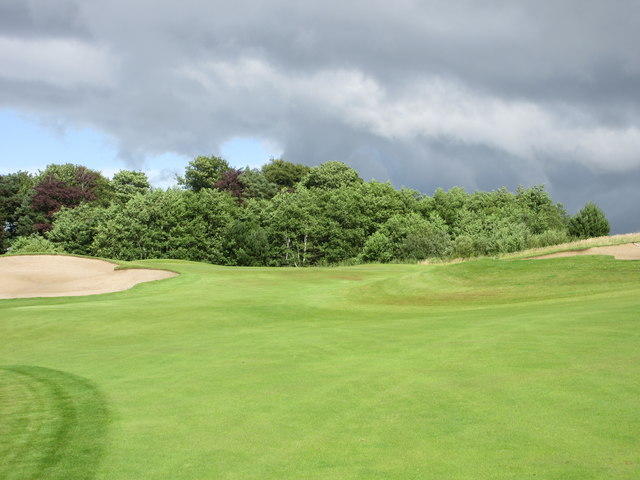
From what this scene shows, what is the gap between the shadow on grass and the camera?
6.02 m

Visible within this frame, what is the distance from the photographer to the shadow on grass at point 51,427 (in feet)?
19.7

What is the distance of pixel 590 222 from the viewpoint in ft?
204

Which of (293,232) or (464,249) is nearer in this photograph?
(464,249)

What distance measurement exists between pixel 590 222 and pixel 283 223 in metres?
35.1

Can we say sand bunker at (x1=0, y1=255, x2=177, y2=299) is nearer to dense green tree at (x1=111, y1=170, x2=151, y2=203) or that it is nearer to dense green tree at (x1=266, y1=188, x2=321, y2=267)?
dense green tree at (x1=266, y1=188, x2=321, y2=267)

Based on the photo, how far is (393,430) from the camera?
21.2 feet

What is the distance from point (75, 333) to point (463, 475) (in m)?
15.1

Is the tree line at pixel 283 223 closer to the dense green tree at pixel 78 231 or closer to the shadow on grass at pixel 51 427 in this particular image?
the dense green tree at pixel 78 231

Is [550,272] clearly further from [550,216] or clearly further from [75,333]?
[550,216]

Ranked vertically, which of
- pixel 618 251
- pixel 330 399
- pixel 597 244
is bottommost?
pixel 330 399

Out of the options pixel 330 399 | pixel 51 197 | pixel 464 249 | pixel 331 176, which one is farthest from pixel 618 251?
pixel 51 197

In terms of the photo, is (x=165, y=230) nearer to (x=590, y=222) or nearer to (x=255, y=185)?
(x=255, y=185)

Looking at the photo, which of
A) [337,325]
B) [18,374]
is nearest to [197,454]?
[18,374]

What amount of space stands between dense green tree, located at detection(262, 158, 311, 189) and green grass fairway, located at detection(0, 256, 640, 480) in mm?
90666
